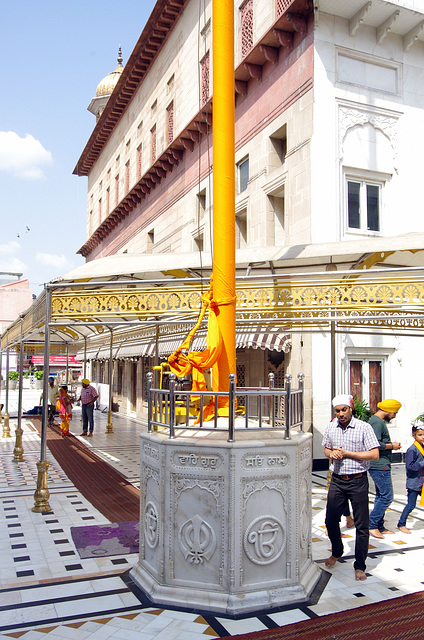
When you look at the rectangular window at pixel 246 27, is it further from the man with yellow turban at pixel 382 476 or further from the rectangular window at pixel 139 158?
the man with yellow turban at pixel 382 476

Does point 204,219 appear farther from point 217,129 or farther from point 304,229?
point 217,129

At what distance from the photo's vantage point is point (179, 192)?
19453mm

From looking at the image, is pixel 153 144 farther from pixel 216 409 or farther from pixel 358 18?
pixel 216 409

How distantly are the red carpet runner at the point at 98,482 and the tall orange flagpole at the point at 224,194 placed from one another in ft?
9.58

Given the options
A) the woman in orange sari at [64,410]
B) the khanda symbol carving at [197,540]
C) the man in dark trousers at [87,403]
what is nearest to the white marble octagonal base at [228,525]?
the khanda symbol carving at [197,540]

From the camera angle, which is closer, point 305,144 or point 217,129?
point 217,129

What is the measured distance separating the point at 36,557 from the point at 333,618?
10.2 ft

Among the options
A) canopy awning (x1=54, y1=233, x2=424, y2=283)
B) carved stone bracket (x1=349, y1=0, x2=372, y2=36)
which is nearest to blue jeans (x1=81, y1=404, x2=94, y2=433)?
canopy awning (x1=54, y1=233, x2=424, y2=283)

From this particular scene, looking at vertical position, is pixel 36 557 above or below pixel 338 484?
below

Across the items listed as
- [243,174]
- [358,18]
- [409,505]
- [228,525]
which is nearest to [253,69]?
[243,174]

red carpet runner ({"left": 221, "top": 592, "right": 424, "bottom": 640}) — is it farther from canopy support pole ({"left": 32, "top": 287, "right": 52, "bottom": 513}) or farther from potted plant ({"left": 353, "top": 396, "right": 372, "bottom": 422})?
potted plant ({"left": 353, "top": 396, "right": 372, "bottom": 422})

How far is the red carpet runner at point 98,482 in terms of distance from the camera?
7.61m

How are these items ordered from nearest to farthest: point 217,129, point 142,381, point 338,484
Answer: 1. point 338,484
2. point 217,129
3. point 142,381

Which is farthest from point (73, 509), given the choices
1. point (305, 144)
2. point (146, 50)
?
point (146, 50)
